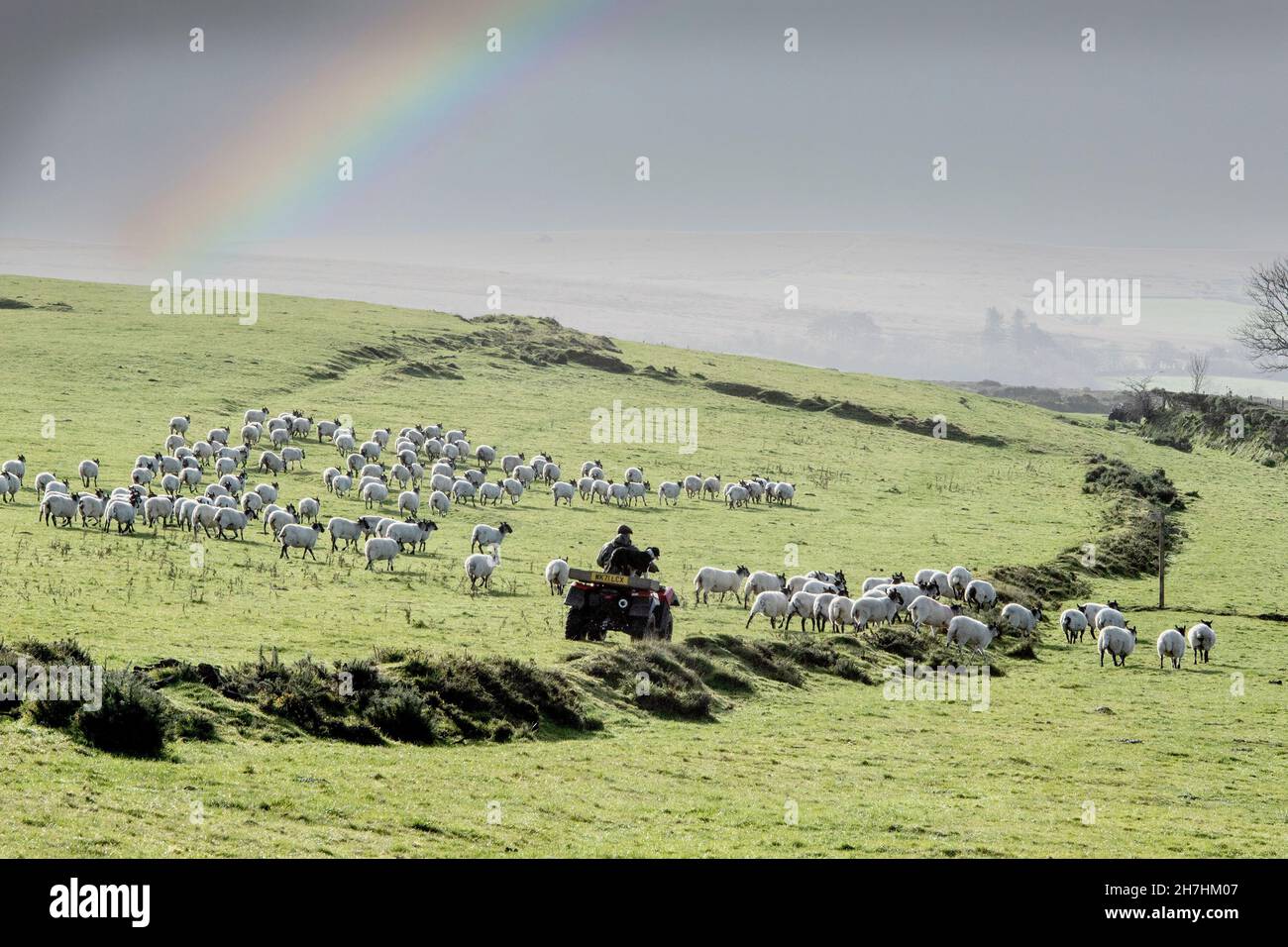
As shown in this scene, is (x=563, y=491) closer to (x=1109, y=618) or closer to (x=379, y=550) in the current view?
(x=379, y=550)

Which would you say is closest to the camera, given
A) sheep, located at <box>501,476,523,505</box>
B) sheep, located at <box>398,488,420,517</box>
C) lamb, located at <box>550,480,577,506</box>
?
sheep, located at <box>398,488,420,517</box>

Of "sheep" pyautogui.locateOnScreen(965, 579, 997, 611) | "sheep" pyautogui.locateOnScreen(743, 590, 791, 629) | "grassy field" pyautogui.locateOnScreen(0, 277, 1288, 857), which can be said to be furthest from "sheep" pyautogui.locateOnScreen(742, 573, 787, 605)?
"sheep" pyautogui.locateOnScreen(965, 579, 997, 611)

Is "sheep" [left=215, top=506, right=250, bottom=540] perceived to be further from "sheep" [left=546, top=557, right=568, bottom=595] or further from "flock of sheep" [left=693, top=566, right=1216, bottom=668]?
"flock of sheep" [left=693, top=566, right=1216, bottom=668]

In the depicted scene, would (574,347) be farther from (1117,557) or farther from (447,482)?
(1117,557)

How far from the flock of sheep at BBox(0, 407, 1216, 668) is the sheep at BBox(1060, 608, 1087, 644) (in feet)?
0.12

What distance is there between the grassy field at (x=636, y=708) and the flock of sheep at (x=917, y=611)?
852mm

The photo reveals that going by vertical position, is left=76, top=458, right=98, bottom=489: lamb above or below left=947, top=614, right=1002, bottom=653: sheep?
above

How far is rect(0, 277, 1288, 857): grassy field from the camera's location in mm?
14148

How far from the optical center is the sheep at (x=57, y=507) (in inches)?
1433

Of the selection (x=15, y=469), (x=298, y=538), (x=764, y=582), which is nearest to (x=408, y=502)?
(x=298, y=538)

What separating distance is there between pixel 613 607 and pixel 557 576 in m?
7.56

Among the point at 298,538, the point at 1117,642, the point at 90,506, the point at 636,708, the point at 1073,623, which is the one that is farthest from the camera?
the point at 90,506

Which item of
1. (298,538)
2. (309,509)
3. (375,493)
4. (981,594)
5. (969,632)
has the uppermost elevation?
(375,493)

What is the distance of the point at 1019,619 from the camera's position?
34312 mm
